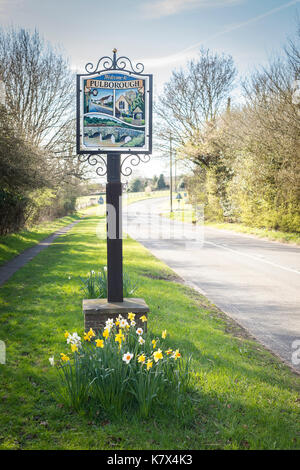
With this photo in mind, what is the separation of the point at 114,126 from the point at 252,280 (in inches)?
253

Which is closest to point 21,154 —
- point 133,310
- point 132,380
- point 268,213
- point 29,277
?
point 29,277

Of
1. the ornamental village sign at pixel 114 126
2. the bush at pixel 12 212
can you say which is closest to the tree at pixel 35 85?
the bush at pixel 12 212

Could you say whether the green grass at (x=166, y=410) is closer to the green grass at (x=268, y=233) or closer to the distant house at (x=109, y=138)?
the distant house at (x=109, y=138)

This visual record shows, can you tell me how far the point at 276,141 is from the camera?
19.0 metres

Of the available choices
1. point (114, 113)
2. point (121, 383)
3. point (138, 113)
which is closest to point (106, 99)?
point (114, 113)

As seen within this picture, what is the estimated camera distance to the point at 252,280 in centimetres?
1011

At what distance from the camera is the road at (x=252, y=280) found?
6.35 metres

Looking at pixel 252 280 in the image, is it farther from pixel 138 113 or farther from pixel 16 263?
pixel 16 263

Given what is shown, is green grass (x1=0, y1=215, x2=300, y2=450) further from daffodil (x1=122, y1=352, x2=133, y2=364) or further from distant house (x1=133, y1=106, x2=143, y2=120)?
distant house (x1=133, y1=106, x2=143, y2=120)

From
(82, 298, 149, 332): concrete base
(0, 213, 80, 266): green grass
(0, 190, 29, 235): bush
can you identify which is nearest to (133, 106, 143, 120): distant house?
(82, 298, 149, 332): concrete base

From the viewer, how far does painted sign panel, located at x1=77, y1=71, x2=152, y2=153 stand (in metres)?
5.18

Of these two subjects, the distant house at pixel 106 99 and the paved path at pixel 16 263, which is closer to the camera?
the distant house at pixel 106 99

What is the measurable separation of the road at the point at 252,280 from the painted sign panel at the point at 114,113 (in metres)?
3.62

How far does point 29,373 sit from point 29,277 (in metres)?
5.96
